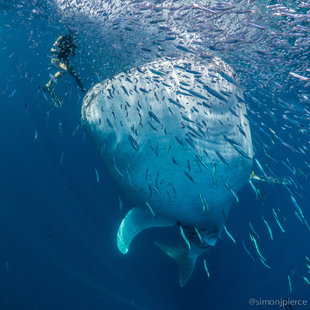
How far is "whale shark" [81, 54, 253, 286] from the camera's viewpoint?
409 cm

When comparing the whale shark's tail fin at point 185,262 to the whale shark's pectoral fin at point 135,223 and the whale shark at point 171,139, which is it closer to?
the whale shark's pectoral fin at point 135,223

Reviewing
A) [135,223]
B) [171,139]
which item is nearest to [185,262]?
[135,223]

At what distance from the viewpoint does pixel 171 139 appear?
404 cm

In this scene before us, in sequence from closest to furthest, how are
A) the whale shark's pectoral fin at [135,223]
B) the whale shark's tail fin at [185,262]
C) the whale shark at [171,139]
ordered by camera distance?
the whale shark at [171,139] → the whale shark's pectoral fin at [135,223] → the whale shark's tail fin at [185,262]

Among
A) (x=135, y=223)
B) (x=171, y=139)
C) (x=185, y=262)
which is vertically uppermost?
(x=171, y=139)

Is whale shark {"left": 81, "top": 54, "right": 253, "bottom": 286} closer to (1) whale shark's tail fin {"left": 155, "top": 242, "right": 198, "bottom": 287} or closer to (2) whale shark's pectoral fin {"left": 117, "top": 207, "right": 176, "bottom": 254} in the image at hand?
(2) whale shark's pectoral fin {"left": 117, "top": 207, "right": 176, "bottom": 254}

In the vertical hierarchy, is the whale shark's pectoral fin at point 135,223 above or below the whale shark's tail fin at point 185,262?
above

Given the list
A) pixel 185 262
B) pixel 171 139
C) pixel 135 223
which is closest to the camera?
pixel 171 139

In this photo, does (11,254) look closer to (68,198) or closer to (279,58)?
(68,198)

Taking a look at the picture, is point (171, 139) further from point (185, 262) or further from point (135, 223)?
point (185, 262)

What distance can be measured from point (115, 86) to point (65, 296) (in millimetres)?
9475

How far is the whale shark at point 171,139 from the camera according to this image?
4090 millimetres

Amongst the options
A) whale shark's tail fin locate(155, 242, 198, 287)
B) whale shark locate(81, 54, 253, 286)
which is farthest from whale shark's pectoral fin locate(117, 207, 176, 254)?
whale shark's tail fin locate(155, 242, 198, 287)

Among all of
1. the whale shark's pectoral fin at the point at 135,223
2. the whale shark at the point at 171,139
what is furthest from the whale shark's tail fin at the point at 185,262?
the whale shark at the point at 171,139
